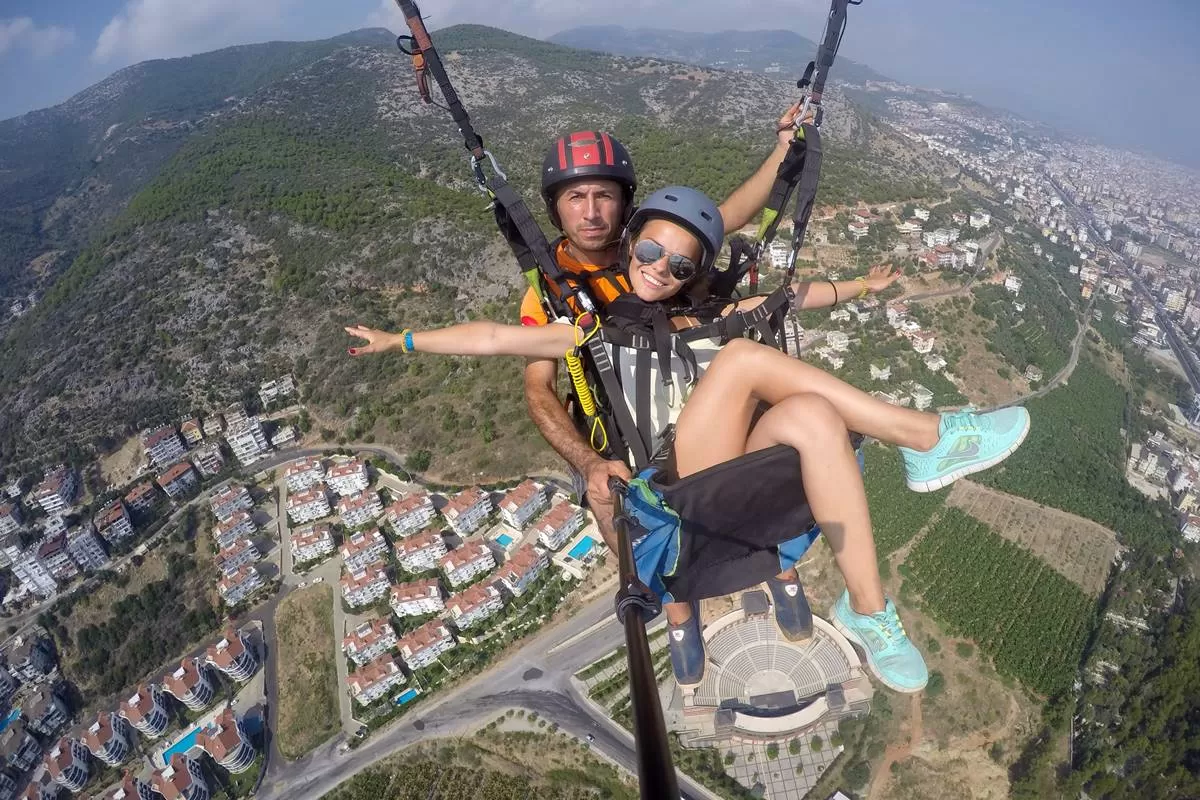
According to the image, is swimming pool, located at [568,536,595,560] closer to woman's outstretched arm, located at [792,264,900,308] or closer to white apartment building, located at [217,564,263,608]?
white apartment building, located at [217,564,263,608]

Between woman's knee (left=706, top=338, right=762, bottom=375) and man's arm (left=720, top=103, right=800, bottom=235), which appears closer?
woman's knee (left=706, top=338, right=762, bottom=375)

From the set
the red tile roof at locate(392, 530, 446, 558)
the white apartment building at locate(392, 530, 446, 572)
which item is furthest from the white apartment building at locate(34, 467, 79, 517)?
the white apartment building at locate(392, 530, 446, 572)

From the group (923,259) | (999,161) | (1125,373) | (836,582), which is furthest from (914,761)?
(999,161)

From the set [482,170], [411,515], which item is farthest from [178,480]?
[482,170]

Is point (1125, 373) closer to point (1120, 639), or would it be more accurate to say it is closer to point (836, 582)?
point (1120, 639)

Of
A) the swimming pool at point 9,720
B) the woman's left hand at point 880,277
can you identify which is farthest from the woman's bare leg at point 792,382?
the swimming pool at point 9,720

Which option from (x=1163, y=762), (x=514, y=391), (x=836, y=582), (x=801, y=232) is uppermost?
(x=801, y=232)

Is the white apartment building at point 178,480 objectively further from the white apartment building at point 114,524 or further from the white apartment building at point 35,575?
the white apartment building at point 35,575
